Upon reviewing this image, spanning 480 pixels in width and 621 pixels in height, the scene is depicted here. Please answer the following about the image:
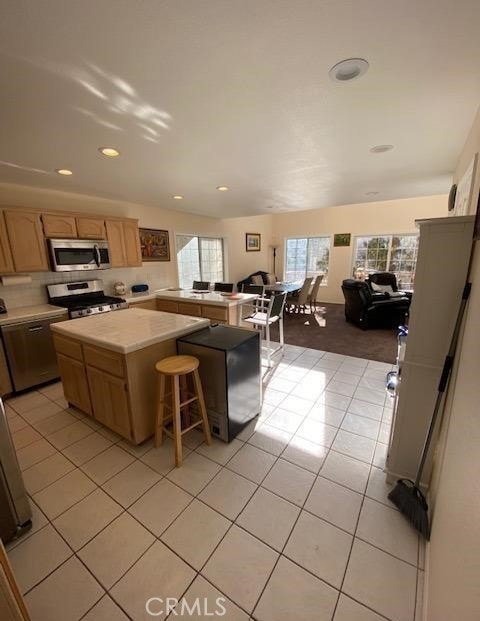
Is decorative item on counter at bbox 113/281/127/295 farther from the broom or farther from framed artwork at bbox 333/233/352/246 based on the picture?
framed artwork at bbox 333/233/352/246

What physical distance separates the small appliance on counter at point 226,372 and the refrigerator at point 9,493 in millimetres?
1120

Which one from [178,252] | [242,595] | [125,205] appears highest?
[125,205]

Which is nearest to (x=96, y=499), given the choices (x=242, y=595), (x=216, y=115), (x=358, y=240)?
(x=242, y=595)

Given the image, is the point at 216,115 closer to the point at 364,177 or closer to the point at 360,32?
the point at 360,32

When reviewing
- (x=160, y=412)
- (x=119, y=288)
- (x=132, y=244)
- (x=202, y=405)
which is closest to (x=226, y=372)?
(x=202, y=405)

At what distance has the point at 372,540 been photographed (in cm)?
136

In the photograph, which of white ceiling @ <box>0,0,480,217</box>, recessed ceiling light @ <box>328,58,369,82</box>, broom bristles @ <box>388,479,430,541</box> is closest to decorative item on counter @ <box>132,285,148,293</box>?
white ceiling @ <box>0,0,480,217</box>

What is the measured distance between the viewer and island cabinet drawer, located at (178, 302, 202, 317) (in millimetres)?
3762

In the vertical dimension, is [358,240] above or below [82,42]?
below

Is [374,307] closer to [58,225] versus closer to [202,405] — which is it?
[202,405]

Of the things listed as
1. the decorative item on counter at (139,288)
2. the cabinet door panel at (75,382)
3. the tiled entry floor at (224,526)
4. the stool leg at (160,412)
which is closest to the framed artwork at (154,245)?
the decorative item on counter at (139,288)

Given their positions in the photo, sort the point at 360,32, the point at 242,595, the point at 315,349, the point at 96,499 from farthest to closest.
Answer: the point at 315,349
the point at 96,499
the point at 242,595
the point at 360,32

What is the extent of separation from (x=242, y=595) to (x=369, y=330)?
4.64 meters

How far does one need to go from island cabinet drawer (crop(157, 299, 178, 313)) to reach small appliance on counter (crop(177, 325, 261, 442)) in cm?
189
